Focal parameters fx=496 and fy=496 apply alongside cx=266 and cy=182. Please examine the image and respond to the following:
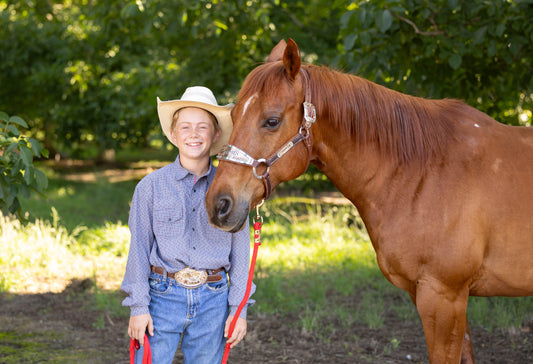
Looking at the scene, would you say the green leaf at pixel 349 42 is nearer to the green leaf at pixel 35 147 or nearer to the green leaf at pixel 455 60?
the green leaf at pixel 455 60

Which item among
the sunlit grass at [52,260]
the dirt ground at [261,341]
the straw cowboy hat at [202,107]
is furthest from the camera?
the sunlit grass at [52,260]

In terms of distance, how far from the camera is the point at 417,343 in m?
3.72

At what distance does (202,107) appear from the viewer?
2.22 m

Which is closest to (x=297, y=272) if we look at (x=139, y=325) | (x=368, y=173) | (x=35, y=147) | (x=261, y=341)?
(x=261, y=341)

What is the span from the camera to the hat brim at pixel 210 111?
2205 mm

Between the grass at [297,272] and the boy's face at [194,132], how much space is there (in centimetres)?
190

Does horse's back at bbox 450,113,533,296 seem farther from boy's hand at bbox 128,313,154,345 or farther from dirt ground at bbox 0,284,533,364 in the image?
boy's hand at bbox 128,313,154,345

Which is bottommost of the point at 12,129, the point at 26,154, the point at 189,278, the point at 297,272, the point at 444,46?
the point at 297,272

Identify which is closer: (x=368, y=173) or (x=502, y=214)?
(x=502, y=214)

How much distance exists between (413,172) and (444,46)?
6.20ft

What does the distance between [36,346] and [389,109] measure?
3013 mm

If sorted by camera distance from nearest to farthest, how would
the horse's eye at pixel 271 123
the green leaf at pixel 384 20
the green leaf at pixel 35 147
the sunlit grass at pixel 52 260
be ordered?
the horse's eye at pixel 271 123 < the green leaf at pixel 35 147 < the green leaf at pixel 384 20 < the sunlit grass at pixel 52 260

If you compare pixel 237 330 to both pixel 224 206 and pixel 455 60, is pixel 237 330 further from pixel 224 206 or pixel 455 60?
pixel 455 60

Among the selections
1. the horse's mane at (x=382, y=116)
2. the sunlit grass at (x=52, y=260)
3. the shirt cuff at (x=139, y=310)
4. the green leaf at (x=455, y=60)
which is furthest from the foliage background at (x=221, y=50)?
the sunlit grass at (x=52, y=260)
